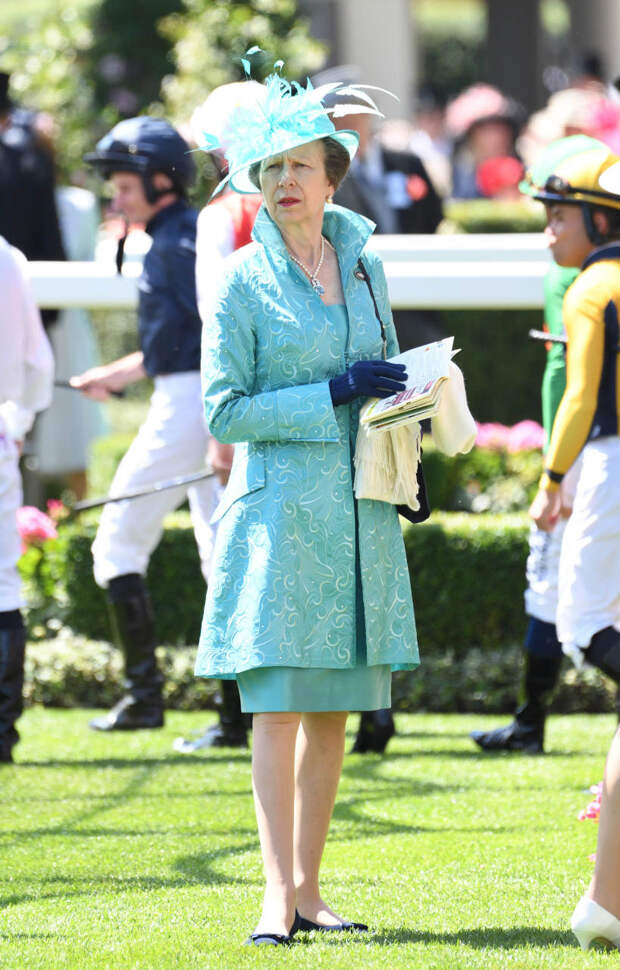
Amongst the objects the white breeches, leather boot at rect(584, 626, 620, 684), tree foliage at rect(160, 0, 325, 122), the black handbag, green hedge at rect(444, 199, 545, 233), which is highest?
tree foliage at rect(160, 0, 325, 122)

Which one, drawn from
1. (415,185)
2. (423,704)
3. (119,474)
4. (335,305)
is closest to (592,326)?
(335,305)

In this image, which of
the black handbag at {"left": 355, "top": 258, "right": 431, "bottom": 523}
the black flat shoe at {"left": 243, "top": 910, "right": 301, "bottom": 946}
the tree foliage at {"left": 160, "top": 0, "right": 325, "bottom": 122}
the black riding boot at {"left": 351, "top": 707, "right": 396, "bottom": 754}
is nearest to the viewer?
the black flat shoe at {"left": 243, "top": 910, "right": 301, "bottom": 946}

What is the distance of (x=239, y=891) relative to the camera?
432 cm

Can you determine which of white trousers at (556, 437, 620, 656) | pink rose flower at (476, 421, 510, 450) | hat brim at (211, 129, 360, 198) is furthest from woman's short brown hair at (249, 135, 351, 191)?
pink rose flower at (476, 421, 510, 450)

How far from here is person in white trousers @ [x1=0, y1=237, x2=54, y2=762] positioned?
569 cm

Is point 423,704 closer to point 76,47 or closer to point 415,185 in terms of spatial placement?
point 415,185

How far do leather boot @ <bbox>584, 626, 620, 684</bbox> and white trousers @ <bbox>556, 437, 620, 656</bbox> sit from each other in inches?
1.0

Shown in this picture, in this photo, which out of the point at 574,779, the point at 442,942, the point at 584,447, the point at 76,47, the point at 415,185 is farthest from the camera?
the point at 76,47

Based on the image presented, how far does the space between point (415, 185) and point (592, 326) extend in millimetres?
5473

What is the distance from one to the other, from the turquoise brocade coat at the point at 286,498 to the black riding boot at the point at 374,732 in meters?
2.05

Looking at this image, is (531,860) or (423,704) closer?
(531,860)

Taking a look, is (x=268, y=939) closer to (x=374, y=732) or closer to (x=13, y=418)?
(x=374, y=732)

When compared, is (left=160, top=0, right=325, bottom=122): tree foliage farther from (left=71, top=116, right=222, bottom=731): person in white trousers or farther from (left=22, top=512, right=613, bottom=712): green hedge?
(left=71, top=116, right=222, bottom=731): person in white trousers

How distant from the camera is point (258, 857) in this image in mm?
4684
